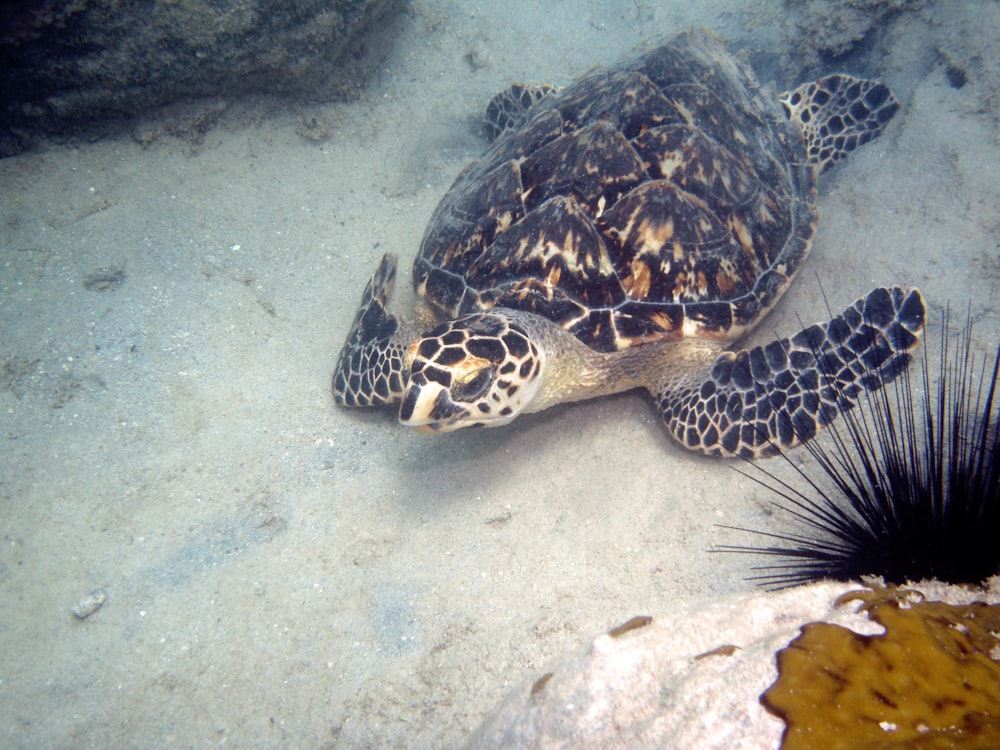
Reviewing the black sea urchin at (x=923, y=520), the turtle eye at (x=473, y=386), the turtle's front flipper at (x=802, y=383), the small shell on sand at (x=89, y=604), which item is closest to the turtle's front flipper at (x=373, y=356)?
the turtle eye at (x=473, y=386)

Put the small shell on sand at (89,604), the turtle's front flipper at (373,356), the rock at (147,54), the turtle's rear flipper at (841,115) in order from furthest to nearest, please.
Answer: the turtle's rear flipper at (841,115) → the rock at (147,54) → the turtle's front flipper at (373,356) → the small shell on sand at (89,604)

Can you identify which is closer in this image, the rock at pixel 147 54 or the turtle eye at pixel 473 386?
the turtle eye at pixel 473 386

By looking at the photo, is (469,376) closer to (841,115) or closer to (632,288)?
(632,288)

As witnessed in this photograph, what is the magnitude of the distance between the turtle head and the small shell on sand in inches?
77.2

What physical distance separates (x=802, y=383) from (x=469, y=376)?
2.00 meters

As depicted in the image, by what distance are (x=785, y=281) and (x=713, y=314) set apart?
773 mm

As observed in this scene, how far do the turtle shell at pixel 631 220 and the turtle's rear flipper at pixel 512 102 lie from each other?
1.37 metres

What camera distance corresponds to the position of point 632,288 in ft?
11.2

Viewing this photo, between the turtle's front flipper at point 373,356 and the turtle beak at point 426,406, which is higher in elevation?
the turtle beak at point 426,406

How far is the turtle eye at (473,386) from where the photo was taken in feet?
9.28

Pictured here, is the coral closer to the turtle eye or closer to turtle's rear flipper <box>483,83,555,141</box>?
the turtle eye

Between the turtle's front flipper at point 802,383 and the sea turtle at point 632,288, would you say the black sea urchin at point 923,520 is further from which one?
the sea turtle at point 632,288

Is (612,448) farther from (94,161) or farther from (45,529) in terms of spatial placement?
(94,161)

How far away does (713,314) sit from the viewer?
3490mm
